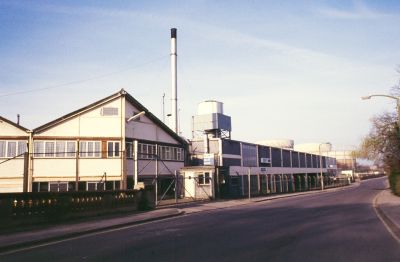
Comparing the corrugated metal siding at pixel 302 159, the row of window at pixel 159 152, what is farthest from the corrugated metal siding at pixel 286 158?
the row of window at pixel 159 152

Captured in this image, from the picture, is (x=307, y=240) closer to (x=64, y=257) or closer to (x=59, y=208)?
(x=64, y=257)

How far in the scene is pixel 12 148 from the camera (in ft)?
109

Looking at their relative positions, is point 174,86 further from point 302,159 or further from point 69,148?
point 302,159

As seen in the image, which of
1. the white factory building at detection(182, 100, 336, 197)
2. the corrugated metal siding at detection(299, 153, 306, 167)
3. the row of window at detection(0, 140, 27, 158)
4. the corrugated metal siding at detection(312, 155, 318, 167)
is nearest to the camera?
the row of window at detection(0, 140, 27, 158)

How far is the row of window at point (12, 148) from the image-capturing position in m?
33.0

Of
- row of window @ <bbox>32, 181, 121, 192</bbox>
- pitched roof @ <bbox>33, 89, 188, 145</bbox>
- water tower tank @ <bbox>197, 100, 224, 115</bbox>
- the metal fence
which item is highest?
water tower tank @ <bbox>197, 100, 224, 115</bbox>

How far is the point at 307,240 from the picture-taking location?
12523 millimetres

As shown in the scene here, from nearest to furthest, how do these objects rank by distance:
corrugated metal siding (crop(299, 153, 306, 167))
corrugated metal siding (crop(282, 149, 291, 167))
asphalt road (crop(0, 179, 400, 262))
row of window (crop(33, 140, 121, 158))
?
asphalt road (crop(0, 179, 400, 262)), row of window (crop(33, 140, 121, 158)), corrugated metal siding (crop(282, 149, 291, 167)), corrugated metal siding (crop(299, 153, 306, 167))

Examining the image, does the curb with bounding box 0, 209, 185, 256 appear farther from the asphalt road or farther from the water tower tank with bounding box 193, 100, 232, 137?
the water tower tank with bounding box 193, 100, 232, 137

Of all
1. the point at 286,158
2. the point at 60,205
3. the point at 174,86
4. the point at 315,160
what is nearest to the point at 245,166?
the point at 174,86

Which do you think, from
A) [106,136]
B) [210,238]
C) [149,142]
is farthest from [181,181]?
[210,238]

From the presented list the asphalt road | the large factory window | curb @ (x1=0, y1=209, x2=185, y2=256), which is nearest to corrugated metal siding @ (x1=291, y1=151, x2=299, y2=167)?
the large factory window

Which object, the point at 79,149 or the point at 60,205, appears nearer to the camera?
the point at 60,205

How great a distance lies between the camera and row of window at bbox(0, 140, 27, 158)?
33000 millimetres
